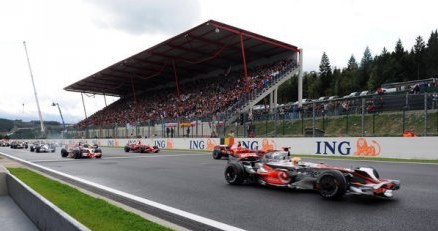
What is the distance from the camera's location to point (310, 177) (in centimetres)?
845

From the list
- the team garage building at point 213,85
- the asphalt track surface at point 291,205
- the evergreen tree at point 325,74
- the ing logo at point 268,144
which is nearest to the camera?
the asphalt track surface at point 291,205

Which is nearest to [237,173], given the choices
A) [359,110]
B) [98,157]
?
[359,110]

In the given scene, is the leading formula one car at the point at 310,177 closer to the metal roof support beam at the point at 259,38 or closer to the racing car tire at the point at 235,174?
the racing car tire at the point at 235,174

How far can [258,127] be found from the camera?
1037 inches

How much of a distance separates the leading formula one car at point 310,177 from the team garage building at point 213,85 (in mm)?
10834

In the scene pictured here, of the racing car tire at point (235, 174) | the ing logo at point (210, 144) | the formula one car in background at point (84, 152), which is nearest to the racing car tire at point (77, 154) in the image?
the formula one car in background at point (84, 152)

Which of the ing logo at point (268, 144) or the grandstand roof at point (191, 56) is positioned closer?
the ing logo at point (268, 144)

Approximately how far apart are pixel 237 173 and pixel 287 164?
1533mm

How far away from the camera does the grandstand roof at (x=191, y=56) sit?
127 feet

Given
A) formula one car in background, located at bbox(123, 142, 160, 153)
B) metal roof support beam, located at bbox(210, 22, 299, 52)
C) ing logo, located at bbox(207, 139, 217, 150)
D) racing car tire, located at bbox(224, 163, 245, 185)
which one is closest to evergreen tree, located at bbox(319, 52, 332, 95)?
metal roof support beam, located at bbox(210, 22, 299, 52)

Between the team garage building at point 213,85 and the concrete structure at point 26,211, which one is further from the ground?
the team garage building at point 213,85

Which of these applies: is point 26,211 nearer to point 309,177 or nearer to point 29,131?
point 309,177

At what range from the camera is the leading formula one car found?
7.30 meters

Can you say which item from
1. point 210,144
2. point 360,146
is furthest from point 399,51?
point 360,146
